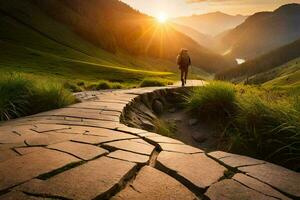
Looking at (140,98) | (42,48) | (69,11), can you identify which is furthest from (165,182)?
(69,11)

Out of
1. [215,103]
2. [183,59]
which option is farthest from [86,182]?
[183,59]

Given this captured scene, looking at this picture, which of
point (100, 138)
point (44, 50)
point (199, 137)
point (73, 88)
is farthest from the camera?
point (44, 50)

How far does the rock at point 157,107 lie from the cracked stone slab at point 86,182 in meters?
6.55

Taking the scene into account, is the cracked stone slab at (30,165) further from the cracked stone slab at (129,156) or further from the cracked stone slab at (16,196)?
the cracked stone slab at (129,156)

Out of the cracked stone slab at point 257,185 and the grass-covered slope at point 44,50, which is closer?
the cracked stone slab at point 257,185

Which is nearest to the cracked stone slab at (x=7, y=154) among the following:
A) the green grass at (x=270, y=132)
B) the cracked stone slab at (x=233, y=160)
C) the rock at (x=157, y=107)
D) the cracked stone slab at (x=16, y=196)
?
the cracked stone slab at (x=16, y=196)

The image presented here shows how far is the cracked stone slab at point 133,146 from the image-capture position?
3.59 metres

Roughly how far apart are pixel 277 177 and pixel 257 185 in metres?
0.34

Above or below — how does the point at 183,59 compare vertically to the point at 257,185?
above

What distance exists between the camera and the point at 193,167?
3145mm

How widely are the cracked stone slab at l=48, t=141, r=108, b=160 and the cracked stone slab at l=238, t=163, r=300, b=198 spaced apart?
1.51 meters

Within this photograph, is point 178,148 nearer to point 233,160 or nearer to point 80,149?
point 233,160

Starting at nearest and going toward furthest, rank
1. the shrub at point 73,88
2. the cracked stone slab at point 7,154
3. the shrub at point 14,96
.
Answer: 1. the cracked stone slab at point 7,154
2. the shrub at point 14,96
3. the shrub at point 73,88

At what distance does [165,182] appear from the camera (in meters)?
2.77
